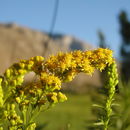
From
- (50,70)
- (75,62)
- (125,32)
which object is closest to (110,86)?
(75,62)

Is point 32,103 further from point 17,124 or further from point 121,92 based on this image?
point 121,92

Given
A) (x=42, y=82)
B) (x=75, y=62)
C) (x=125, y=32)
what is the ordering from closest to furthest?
(x=42, y=82), (x=75, y=62), (x=125, y=32)

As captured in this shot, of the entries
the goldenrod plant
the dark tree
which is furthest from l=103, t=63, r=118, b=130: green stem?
the dark tree

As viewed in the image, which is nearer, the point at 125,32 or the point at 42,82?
the point at 42,82

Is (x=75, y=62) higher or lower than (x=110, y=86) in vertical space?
higher

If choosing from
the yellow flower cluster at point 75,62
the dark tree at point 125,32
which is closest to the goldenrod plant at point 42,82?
the yellow flower cluster at point 75,62

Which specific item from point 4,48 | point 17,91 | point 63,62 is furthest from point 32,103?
point 4,48

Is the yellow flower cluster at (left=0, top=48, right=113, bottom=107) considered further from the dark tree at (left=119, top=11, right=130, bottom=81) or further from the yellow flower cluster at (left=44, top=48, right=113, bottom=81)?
the dark tree at (left=119, top=11, right=130, bottom=81)

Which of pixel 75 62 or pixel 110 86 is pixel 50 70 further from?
pixel 110 86

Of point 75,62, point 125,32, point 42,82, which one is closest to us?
point 42,82
